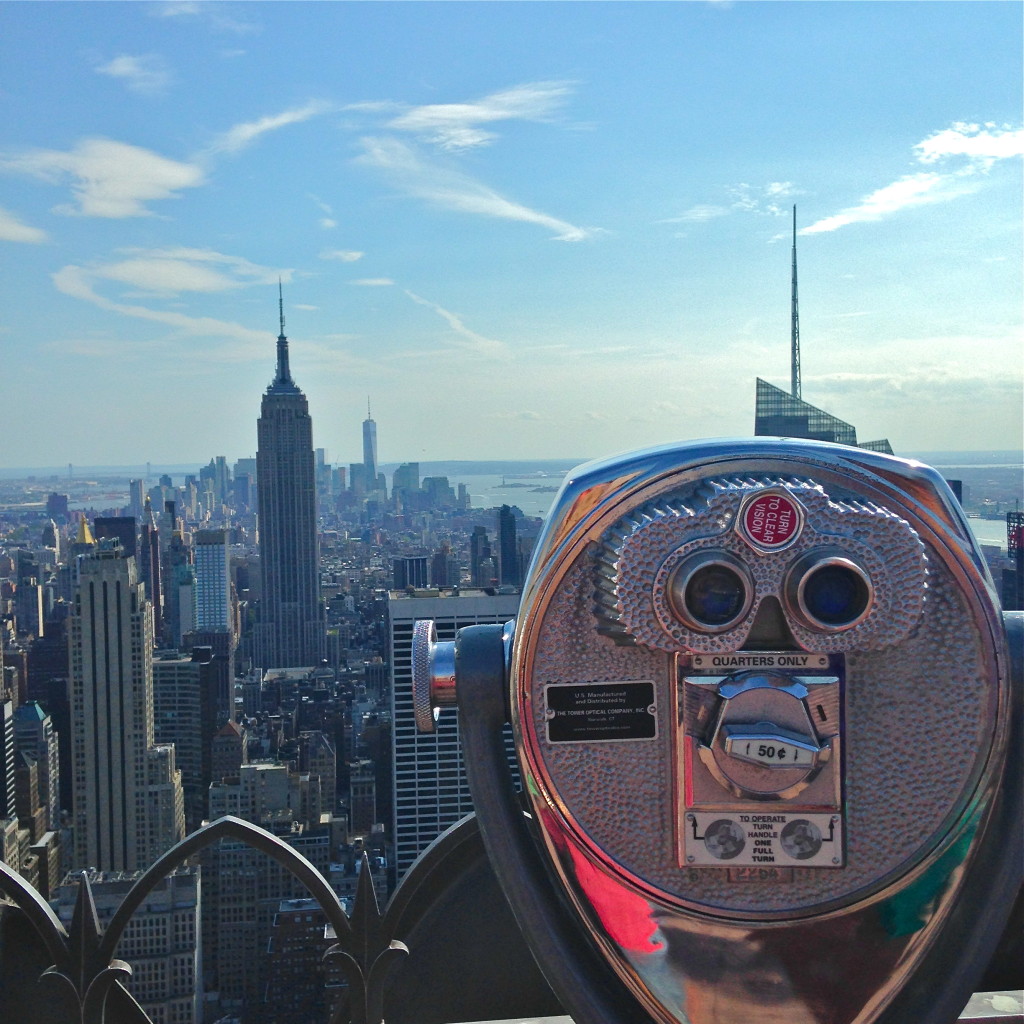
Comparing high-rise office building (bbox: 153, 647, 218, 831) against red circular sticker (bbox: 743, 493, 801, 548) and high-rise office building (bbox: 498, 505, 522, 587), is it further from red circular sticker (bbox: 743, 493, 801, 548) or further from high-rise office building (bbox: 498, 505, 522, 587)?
red circular sticker (bbox: 743, 493, 801, 548)

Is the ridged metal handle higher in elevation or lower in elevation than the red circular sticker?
lower

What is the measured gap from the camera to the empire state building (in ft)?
176

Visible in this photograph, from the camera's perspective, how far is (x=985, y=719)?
1.17 meters

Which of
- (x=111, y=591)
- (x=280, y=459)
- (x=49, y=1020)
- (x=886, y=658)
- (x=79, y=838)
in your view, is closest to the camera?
(x=886, y=658)

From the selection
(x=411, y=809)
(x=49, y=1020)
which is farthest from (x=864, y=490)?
(x=411, y=809)

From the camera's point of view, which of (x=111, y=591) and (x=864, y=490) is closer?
(x=864, y=490)

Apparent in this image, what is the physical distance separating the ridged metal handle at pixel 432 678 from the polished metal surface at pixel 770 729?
12 centimetres

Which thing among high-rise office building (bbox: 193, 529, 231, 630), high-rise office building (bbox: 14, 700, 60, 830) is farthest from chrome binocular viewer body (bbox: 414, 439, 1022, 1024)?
high-rise office building (bbox: 193, 529, 231, 630)

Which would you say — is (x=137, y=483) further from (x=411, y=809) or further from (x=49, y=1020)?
(x=49, y=1020)

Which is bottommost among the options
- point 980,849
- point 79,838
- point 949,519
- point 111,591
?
point 79,838

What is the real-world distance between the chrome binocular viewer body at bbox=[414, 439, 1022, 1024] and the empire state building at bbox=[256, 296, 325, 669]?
170ft

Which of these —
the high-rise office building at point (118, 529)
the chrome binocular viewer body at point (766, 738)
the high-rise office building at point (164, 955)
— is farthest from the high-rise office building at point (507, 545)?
the high-rise office building at point (118, 529)

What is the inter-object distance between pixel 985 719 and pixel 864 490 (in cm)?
26

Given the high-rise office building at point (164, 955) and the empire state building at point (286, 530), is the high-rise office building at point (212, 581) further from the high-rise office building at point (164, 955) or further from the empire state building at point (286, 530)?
the high-rise office building at point (164, 955)
